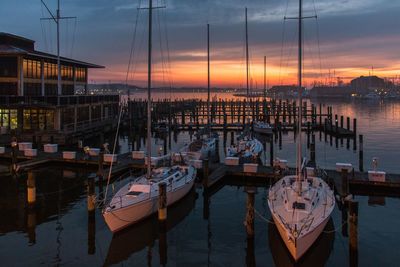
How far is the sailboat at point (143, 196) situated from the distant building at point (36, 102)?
80.4ft

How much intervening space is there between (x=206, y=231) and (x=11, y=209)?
1141cm

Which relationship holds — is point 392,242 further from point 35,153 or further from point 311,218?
point 35,153

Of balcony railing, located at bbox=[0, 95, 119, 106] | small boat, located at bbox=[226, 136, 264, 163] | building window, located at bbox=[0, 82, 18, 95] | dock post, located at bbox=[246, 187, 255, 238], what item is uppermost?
building window, located at bbox=[0, 82, 18, 95]

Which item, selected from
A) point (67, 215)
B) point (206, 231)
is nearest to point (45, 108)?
point (67, 215)

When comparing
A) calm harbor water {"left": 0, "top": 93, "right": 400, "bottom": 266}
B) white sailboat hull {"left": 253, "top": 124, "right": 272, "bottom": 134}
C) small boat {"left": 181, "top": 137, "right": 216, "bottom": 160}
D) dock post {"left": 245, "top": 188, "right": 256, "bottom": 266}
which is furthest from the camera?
white sailboat hull {"left": 253, "top": 124, "right": 272, "bottom": 134}

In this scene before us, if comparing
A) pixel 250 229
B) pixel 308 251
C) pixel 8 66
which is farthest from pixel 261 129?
pixel 308 251

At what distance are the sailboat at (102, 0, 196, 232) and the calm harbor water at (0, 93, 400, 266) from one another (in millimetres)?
627

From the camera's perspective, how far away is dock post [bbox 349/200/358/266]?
16683mm

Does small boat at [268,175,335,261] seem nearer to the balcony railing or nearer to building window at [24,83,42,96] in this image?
the balcony railing

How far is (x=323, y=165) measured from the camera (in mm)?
40250

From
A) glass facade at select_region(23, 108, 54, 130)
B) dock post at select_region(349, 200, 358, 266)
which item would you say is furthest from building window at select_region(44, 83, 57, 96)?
dock post at select_region(349, 200, 358, 266)

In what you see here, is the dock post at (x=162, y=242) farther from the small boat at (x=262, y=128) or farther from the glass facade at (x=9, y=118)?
the small boat at (x=262, y=128)

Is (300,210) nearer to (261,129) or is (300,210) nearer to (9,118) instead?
(9,118)

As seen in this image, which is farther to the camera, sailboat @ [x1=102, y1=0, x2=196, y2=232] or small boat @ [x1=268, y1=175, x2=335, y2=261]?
sailboat @ [x1=102, y1=0, x2=196, y2=232]
